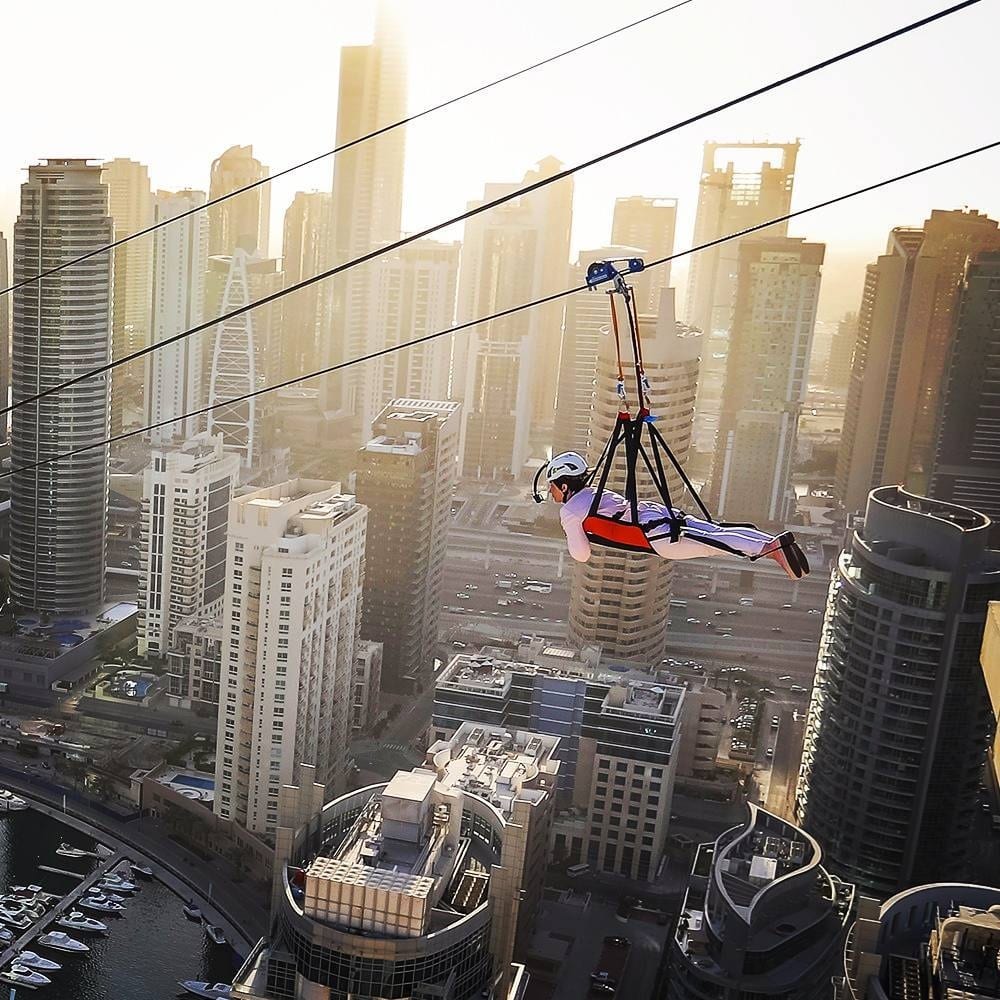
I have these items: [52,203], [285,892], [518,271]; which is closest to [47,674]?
[52,203]

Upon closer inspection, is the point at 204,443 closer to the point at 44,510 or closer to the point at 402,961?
the point at 44,510

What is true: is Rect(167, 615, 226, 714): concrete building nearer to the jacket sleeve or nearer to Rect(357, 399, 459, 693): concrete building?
Rect(357, 399, 459, 693): concrete building

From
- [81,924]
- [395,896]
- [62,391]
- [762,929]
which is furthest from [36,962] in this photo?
[62,391]

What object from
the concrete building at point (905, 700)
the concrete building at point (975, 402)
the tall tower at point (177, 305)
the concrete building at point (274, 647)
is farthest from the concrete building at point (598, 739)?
the tall tower at point (177, 305)

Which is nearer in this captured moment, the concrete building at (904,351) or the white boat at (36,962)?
the white boat at (36,962)

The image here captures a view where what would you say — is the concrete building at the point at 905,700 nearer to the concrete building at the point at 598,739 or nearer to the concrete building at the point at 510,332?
the concrete building at the point at 598,739

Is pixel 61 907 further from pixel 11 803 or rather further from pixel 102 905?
pixel 11 803
